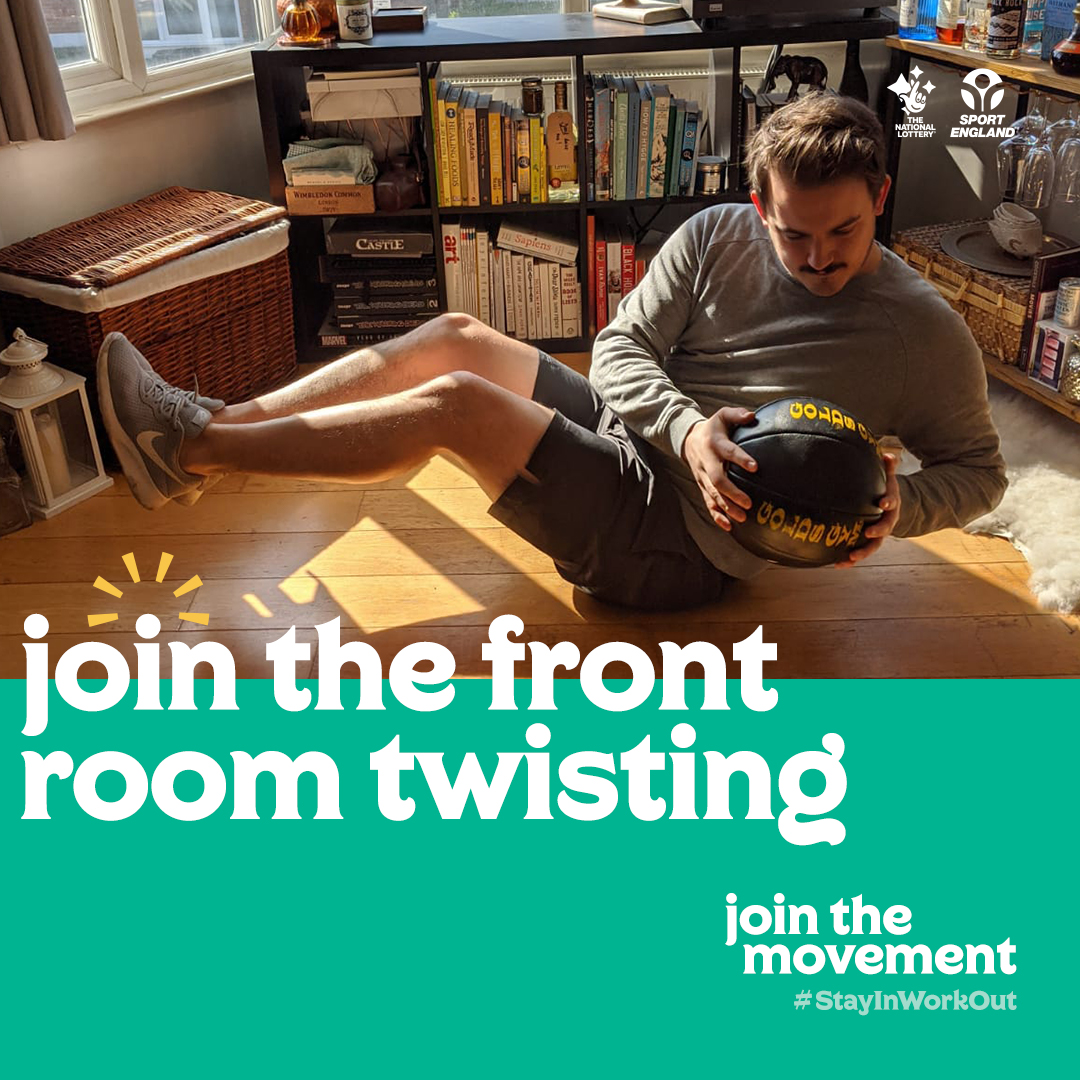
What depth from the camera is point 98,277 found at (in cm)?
250

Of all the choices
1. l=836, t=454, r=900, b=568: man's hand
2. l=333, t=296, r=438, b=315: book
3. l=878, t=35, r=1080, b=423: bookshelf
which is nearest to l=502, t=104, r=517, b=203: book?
l=333, t=296, r=438, b=315: book

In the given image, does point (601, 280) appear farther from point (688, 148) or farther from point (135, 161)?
point (135, 161)

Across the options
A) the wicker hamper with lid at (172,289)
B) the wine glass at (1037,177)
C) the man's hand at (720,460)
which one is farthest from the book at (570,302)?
the man's hand at (720,460)

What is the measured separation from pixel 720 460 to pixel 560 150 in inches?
67.0

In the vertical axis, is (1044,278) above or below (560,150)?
below

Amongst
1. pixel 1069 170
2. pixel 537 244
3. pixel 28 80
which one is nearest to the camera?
pixel 28 80

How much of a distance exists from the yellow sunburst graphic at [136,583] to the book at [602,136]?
150cm

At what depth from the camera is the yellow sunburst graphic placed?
2.18 m

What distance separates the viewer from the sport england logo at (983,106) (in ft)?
9.93

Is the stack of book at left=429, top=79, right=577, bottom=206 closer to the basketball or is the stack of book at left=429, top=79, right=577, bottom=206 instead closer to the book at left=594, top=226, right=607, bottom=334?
the book at left=594, top=226, right=607, bottom=334

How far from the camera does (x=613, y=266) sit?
3189 millimetres

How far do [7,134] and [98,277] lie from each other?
0.45 metres

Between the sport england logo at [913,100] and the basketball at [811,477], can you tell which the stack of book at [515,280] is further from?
the basketball at [811,477]

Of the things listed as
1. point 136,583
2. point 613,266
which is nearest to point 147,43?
point 613,266
